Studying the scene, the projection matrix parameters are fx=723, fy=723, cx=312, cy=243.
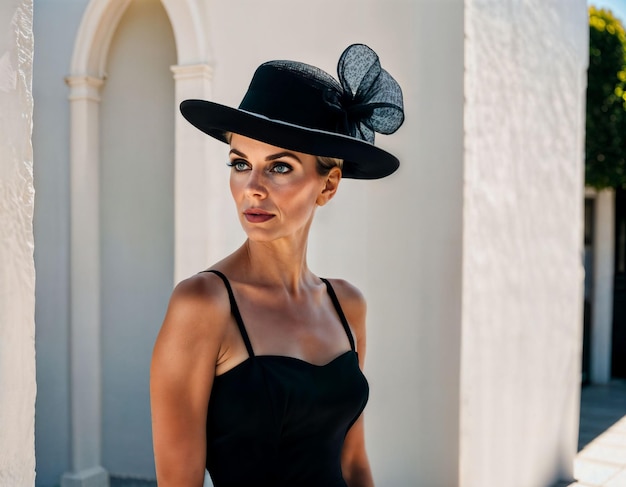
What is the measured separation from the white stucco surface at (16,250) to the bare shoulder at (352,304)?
3.01 ft

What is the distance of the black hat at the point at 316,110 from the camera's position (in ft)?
5.08

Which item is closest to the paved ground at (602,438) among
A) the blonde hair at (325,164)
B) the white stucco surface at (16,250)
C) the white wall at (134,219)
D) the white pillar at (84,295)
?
the white wall at (134,219)

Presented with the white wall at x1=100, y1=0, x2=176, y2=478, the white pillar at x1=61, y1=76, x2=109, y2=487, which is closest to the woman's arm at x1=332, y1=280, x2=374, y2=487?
the white wall at x1=100, y1=0, x2=176, y2=478

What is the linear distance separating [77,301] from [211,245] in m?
1.25

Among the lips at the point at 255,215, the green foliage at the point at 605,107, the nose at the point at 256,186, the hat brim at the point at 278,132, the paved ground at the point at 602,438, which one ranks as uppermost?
the green foliage at the point at 605,107

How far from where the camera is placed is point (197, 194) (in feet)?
13.9

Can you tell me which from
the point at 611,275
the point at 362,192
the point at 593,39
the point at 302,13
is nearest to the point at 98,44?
the point at 302,13

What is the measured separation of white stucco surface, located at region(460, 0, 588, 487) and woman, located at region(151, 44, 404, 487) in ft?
7.64

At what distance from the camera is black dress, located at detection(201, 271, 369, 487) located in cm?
149

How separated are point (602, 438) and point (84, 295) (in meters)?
5.16

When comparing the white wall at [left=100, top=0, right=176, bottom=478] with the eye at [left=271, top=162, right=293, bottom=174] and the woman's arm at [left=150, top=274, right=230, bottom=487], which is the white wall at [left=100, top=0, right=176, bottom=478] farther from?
the woman's arm at [left=150, top=274, right=230, bottom=487]

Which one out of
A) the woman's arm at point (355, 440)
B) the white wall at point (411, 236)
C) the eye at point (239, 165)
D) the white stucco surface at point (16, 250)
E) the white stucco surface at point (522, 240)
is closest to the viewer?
the white stucco surface at point (16, 250)

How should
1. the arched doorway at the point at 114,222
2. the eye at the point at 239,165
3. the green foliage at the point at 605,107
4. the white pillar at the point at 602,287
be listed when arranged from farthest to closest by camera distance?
the white pillar at the point at 602,287
the green foliage at the point at 605,107
the arched doorway at the point at 114,222
the eye at the point at 239,165

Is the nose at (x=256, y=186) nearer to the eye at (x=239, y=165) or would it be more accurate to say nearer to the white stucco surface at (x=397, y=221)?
the eye at (x=239, y=165)
